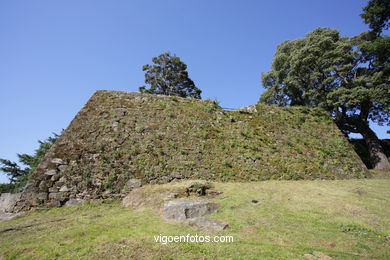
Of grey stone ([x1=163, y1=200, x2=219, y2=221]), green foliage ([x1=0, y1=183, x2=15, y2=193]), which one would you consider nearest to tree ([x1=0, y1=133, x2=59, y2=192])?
green foliage ([x1=0, y1=183, x2=15, y2=193])

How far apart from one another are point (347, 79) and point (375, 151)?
6.54 metres

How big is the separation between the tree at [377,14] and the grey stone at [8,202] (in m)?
25.4

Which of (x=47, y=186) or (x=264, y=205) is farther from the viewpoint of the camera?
(x=47, y=186)

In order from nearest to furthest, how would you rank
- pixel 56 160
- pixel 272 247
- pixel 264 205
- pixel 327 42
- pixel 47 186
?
pixel 272 247 < pixel 264 205 < pixel 47 186 < pixel 56 160 < pixel 327 42

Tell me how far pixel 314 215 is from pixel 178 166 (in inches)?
214

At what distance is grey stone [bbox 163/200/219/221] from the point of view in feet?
16.2

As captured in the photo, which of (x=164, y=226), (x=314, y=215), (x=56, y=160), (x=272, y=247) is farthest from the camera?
(x=56, y=160)

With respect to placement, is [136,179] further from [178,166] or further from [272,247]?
[272,247]

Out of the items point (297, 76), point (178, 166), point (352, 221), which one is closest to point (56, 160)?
point (178, 166)

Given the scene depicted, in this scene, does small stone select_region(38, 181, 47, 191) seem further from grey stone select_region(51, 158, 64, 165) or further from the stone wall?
grey stone select_region(51, 158, 64, 165)

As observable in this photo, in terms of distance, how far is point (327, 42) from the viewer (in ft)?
50.3

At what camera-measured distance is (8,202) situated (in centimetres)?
646

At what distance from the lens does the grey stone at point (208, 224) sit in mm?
4285

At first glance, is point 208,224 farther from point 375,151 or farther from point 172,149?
point 375,151
